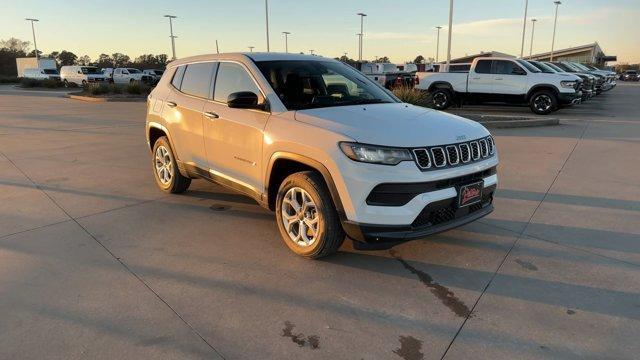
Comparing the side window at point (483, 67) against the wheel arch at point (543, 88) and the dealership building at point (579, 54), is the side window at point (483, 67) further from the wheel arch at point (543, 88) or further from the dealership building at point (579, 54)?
the dealership building at point (579, 54)

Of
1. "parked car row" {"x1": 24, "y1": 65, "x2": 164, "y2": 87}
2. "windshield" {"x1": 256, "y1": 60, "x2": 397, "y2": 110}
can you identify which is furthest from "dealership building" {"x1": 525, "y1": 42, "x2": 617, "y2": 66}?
"windshield" {"x1": 256, "y1": 60, "x2": 397, "y2": 110}

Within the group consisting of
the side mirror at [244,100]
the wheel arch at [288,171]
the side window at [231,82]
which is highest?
the side window at [231,82]

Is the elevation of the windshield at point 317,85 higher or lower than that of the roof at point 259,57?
lower

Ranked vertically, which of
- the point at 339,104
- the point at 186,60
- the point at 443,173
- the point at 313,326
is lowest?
the point at 313,326

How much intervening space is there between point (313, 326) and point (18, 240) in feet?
10.8

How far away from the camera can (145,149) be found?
31.0 feet

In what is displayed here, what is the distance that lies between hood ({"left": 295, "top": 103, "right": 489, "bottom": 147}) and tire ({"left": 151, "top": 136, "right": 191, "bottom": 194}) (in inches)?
99.4

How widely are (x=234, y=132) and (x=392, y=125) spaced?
5.49 feet

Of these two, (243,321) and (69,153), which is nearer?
(243,321)

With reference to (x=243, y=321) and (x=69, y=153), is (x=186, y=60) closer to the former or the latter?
(x=243, y=321)

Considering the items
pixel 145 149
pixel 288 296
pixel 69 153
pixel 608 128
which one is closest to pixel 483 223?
pixel 288 296

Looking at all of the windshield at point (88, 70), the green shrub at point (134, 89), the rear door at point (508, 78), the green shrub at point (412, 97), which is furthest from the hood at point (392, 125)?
the windshield at point (88, 70)

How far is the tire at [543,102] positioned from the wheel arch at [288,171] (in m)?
13.3

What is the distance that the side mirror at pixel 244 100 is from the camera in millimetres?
4238
